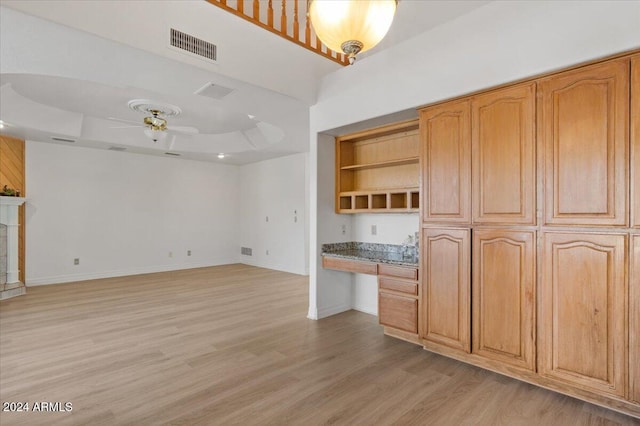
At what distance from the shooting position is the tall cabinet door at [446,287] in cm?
300

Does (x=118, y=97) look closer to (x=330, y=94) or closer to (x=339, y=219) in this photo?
(x=330, y=94)

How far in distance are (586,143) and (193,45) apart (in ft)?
10.6

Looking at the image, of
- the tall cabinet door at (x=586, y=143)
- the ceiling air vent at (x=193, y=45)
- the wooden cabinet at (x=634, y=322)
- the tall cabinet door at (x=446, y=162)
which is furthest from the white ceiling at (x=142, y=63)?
the wooden cabinet at (x=634, y=322)

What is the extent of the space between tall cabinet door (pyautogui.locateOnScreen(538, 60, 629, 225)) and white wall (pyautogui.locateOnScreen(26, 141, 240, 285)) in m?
7.58

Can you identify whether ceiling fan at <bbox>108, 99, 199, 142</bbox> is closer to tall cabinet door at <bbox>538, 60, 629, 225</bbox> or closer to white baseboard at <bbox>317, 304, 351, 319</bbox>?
white baseboard at <bbox>317, 304, 351, 319</bbox>

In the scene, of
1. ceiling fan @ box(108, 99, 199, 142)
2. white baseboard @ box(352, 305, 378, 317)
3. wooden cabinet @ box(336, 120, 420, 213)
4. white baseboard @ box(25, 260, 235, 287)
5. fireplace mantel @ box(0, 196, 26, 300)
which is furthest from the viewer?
white baseboard @ box(25, 260, 235, 287)

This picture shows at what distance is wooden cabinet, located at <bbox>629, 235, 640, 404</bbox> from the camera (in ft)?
7.14

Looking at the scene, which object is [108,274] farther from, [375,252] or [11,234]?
[375,252]

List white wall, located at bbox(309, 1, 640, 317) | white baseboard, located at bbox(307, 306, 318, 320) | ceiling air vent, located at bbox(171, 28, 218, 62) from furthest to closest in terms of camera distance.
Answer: white baseboard, located at bbox(307, 306, 318, 320) < ceiling air vent, located at bbox(171, 28, 218, 62) < white wall, located at bbox(309, 1, 640, 317)

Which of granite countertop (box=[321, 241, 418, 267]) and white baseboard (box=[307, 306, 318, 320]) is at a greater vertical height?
granite countertop (box=[321, 241, 418, 267])

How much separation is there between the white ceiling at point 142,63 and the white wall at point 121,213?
3.80 feet

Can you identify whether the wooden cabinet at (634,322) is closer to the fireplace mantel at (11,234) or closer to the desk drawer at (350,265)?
the desk drawer at (350,265)

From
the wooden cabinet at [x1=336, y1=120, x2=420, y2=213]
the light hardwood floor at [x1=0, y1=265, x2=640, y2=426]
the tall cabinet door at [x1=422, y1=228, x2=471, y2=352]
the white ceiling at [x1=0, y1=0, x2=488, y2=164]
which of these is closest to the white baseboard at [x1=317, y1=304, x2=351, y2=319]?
the light hardwood floor at [x1=0, y1=265, x2=640, y2=426]

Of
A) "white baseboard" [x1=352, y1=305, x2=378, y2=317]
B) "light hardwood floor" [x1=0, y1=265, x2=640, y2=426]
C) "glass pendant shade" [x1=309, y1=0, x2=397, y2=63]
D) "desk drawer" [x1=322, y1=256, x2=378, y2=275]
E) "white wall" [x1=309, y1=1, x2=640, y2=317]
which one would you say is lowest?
"light hardwood floor" [x1=0, y1=265, x2=640, y2=426]
